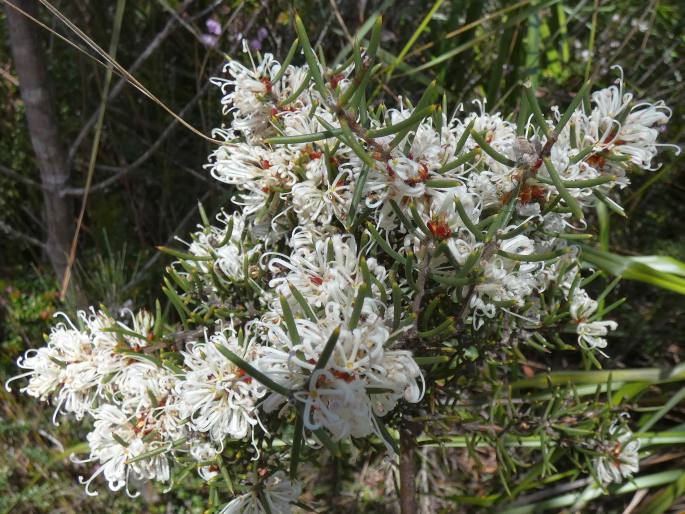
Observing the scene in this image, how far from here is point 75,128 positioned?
1.52 meters

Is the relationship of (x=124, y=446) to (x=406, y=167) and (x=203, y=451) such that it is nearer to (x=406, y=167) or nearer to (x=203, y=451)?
(x=203, y=451)

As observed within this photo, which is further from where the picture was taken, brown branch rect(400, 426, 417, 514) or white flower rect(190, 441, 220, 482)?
brown branch rect(400, 426, 417, 514)

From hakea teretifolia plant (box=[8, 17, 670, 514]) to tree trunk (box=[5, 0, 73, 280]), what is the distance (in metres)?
0.58

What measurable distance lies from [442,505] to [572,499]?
0.94 feet

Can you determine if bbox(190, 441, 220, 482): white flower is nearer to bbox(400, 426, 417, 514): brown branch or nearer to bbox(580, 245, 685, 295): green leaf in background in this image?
bbox(400, 426, 417, 514): brown branch

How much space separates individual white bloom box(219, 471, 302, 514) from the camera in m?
0.61

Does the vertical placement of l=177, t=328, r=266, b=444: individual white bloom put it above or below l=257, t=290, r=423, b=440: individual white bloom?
below

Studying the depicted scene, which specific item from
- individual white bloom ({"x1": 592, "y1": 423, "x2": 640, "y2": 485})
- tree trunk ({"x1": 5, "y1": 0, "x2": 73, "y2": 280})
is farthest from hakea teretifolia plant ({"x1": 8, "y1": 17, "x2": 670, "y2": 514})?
tree trunk ({"x1": 5, "y1": 0, "x2": 73, "y2": 280})

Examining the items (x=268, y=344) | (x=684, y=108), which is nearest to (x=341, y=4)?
(x=684, y=108)

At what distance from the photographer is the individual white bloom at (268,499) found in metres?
0.61

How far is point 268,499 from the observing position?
620mm

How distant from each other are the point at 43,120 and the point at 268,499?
85cm

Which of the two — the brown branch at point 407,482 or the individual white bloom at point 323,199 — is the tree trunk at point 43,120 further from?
the brown branch at point 407,482

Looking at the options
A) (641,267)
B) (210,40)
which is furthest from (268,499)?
(210,40)
